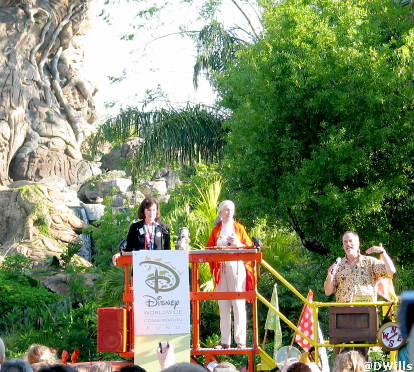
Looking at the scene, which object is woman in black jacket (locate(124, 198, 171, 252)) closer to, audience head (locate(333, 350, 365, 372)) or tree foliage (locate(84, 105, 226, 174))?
audience head (locate(333, 350, 365, 372))

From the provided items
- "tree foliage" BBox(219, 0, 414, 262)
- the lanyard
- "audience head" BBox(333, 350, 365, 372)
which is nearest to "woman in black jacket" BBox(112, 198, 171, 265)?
the lanyard

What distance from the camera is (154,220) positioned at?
979 cm

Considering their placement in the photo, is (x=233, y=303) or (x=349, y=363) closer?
(x=349, y=363)

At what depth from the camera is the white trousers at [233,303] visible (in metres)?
9.58

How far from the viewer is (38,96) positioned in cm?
3362

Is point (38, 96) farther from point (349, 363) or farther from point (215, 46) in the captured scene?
point (349, 363)

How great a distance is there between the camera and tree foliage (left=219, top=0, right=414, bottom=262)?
1473 cm

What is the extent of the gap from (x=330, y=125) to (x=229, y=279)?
242 inches

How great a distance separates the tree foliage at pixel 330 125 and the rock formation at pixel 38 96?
661 inches

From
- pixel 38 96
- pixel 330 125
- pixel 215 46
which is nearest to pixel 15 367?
pixel 330 125

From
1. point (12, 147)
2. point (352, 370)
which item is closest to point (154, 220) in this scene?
point (352, 370)

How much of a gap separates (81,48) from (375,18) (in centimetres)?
2297

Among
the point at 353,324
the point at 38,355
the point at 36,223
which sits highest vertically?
the point at 36,223

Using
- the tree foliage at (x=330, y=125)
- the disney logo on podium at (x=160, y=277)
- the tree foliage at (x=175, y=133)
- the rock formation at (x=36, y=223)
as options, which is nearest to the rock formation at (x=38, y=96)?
the rock formation at (x=36, y=223)
